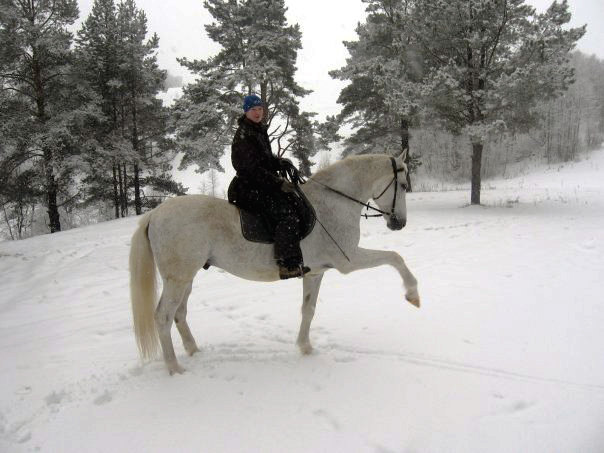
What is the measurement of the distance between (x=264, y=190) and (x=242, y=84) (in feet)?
49.2

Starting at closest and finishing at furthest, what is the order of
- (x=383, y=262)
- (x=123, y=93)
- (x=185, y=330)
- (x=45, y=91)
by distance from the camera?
(x=383, y=262) < (x=185, y=330) < (x=45, y=91) < (x=123, y=93)

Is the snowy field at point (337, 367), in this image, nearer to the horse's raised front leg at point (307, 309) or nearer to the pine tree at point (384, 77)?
the horse's raised front leg at point (307, 309)

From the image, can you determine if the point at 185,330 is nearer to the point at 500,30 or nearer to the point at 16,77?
the point at 500,30

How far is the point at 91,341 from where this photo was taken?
14.5 ft

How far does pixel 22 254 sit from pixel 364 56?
17762mm

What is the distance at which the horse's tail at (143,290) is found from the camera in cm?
366

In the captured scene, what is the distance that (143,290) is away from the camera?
145 inches

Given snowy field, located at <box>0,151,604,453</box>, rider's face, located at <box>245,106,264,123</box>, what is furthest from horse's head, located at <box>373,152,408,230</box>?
rider's face, located at <box>245,106,264,123</box>

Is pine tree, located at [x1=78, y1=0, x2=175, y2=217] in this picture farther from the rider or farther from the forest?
the rider

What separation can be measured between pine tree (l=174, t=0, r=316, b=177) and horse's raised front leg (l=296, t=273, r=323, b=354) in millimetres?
13252

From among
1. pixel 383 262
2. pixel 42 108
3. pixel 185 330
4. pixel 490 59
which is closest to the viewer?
pixel 383 262

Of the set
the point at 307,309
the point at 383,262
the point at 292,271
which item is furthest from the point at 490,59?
the point at 292,271

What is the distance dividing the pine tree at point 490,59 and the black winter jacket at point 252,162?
12007mm

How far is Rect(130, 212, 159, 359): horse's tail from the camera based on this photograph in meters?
3.66
